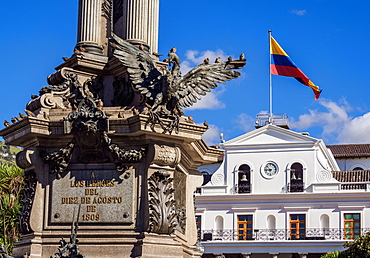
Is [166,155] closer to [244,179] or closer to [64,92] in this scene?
[64,92]

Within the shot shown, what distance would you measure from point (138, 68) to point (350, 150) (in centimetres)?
5540

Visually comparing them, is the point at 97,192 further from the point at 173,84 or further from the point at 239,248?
the point at 239,248

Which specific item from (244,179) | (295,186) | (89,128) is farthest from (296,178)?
(89,128)

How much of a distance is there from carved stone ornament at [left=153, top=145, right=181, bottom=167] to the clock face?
48.1 m

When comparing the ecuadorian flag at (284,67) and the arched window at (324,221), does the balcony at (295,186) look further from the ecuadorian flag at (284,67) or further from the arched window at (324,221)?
the ecuadorian flag at (284,67)

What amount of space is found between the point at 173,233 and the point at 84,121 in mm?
2424

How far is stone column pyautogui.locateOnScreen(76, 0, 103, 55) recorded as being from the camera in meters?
15.0

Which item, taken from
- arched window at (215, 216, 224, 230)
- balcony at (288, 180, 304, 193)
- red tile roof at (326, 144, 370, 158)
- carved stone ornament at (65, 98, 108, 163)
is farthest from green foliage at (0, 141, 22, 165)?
red tile roof at (326, 144, 370, 158)

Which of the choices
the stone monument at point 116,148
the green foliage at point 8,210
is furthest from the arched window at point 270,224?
the stone monument at point 116,148

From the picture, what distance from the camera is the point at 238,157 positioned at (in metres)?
62.4

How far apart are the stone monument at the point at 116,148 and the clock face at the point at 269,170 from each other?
1854 inches

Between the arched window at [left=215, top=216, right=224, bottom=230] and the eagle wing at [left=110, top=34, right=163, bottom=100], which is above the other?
the eagle wing at [left=110, top=34, right=163, bottom=100]

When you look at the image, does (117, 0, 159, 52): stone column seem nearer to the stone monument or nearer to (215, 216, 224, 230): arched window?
the stone monument

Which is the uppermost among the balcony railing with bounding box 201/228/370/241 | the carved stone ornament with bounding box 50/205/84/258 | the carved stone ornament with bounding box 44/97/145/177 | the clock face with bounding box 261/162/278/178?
the clock face with bounding box 261/162/278/178
